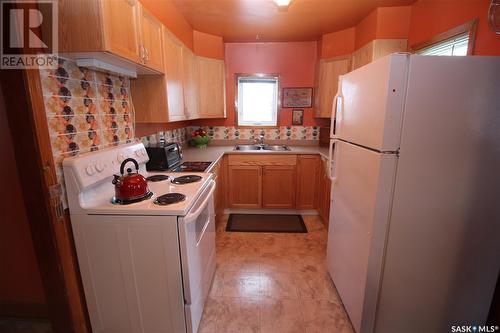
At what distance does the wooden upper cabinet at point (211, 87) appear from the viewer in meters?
3.18

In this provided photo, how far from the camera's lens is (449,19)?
1872mm

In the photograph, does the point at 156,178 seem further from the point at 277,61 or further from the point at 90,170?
the point at 277,61

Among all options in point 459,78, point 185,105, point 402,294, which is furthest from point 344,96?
point 185,105

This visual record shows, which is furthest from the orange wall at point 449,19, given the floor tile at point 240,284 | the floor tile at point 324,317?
the floor tile at point 240,284

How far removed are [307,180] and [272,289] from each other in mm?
1601

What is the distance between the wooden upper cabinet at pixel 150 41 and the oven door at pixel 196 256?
0.99 meters

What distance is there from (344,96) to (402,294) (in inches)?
50.7

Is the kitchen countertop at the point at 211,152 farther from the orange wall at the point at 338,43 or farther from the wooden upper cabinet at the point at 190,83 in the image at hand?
the orange wall at the point at 338,43

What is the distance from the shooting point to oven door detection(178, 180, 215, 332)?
1320mm

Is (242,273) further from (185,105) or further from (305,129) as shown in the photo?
(305,129)

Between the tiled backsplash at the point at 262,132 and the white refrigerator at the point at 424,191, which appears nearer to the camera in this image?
the white refrigerator at the point at 424,191

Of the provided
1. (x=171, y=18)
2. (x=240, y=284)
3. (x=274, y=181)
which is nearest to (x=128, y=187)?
(x=240, y=284)

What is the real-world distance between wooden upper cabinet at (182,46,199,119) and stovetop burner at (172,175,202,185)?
39.6 inches

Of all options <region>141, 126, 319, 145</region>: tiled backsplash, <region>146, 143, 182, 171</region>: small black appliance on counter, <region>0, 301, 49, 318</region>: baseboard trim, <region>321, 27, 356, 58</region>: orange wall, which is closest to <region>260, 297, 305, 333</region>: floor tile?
<region>146, 143, 182, 171</region>: small black appliance on counter
